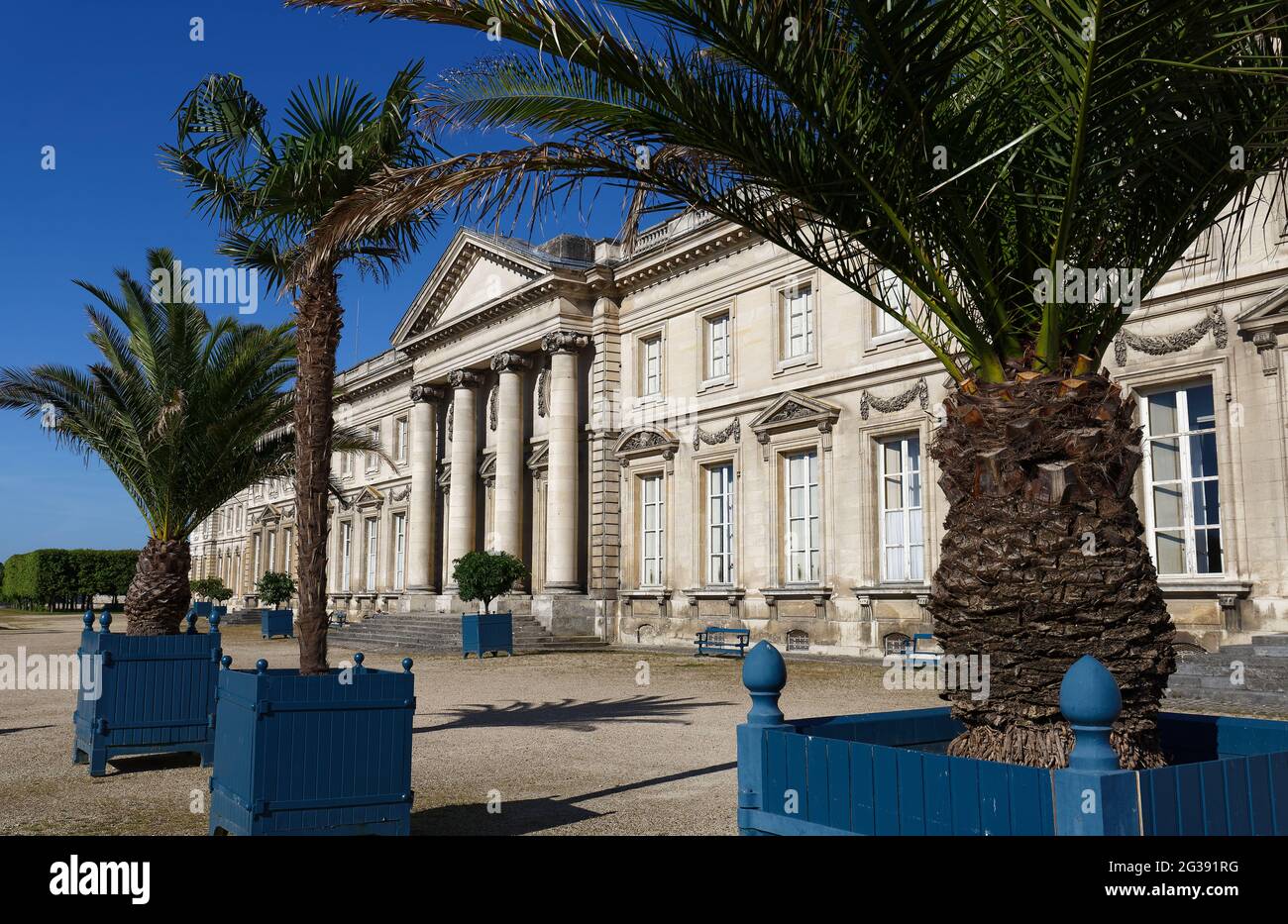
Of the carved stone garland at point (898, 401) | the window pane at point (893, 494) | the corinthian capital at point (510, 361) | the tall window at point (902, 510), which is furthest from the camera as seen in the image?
the corinthian capital at point (510, 361)

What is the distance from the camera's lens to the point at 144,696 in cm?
930

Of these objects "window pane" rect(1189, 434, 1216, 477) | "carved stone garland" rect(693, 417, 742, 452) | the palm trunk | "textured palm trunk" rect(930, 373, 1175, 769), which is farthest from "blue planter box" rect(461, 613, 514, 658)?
"textured palm trunk" rect(930, 373, 1175, 769)

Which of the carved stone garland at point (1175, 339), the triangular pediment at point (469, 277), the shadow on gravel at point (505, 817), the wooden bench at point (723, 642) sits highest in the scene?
the triangular pediment at point (469, 277)

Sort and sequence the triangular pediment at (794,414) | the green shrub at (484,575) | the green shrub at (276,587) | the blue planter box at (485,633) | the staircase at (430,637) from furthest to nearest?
the green shrub at (276,587) → the staircase at (430,637) → the green shrub at (484,575) → the blue planter box at (485,633) → the triangular pediment at (794,414)

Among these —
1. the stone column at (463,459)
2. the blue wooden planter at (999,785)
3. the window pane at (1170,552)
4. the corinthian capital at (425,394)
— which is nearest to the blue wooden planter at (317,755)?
the blue wooden planter at (999,785)

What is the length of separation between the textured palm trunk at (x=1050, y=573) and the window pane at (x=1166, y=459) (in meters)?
12.1

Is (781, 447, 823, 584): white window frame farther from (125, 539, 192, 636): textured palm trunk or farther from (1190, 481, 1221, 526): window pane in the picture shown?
(125, 539, 192, 636): textured palm trunk

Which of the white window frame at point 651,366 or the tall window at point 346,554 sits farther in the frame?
the tall window at point 346,554

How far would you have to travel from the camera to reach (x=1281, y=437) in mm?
14469

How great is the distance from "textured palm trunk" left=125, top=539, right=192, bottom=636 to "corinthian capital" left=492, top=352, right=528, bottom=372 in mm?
16209

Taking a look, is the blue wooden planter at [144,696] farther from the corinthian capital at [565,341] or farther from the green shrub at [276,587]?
the green shrub at [276,587]

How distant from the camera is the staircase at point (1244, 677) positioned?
40.6 ft
